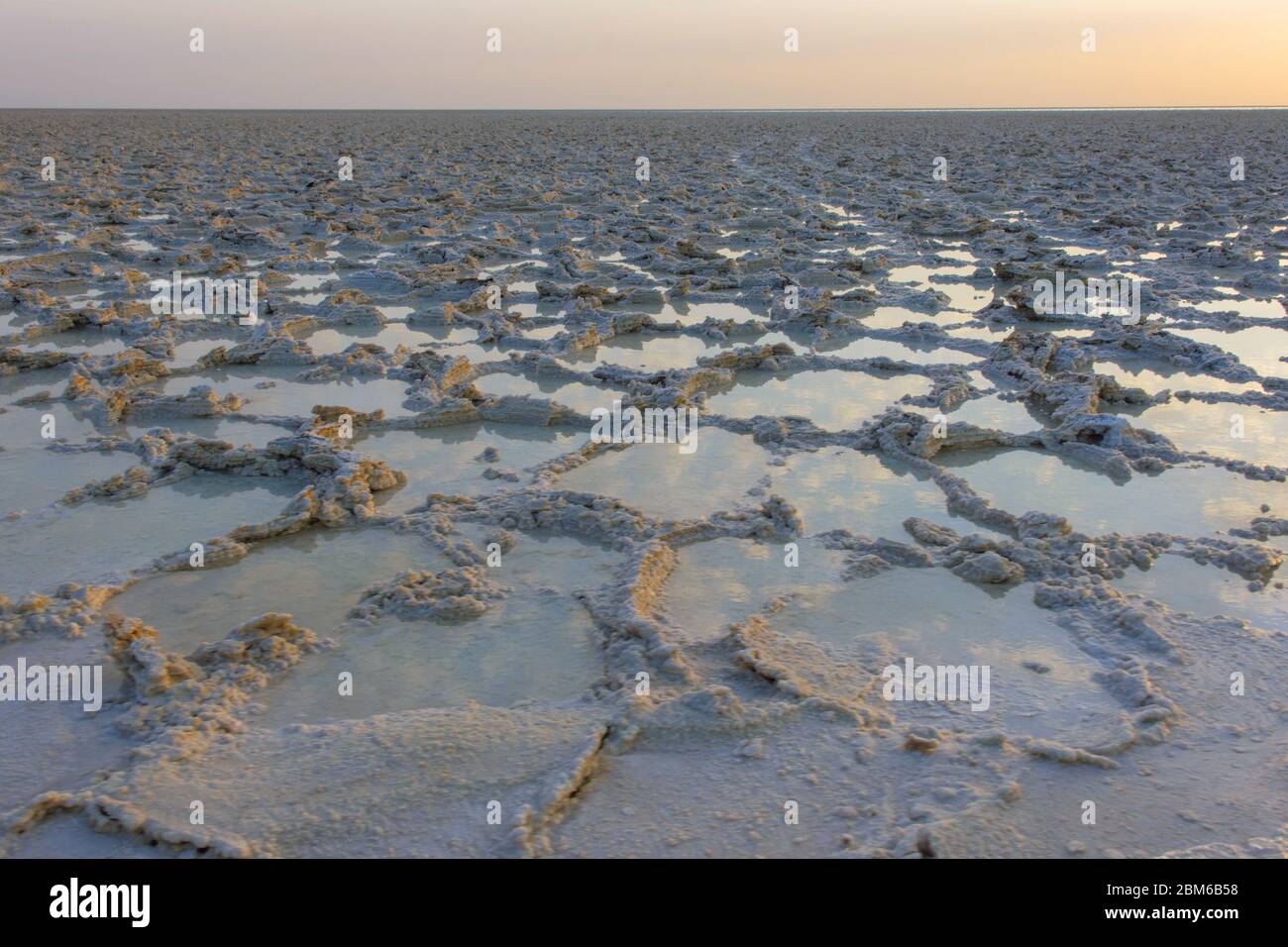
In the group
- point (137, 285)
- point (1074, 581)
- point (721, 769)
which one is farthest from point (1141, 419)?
point (137, 285)

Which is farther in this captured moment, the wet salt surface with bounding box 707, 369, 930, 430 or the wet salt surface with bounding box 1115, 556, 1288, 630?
the wet salt surface with bounding box 707, 369, 930, 430

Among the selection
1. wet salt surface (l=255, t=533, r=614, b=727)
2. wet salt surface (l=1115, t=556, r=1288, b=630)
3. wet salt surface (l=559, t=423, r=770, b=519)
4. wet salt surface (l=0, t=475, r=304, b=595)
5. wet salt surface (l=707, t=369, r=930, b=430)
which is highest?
wet salt surface (l=707, t=369, r=930, b=430)

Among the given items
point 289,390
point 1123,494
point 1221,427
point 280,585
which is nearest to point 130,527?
point 280,585

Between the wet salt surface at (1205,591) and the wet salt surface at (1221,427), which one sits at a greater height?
the wet salt surface at (1221,427)

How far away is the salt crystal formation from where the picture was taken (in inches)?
91.1

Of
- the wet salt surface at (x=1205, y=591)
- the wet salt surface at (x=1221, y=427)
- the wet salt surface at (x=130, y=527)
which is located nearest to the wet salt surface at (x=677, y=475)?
the wet salt surface at (x=130, y=527)

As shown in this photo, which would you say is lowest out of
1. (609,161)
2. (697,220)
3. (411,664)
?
(411,664)

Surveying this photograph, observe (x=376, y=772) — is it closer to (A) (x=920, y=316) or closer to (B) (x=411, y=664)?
(B) (x=411, y=664)

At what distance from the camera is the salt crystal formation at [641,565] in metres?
2.31

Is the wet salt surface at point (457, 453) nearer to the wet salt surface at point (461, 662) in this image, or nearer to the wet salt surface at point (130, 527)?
the wet salt surface at point (130, 527)

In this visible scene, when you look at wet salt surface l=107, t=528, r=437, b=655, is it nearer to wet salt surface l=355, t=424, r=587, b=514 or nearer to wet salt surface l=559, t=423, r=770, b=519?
wet salt surface l=355, t=424, r=587, b=514

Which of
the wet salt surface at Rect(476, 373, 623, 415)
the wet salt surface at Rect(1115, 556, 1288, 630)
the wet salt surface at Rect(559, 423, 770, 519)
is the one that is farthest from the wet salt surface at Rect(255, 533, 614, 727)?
the wet salt surface at Rect(476, 373, 623, 415)
